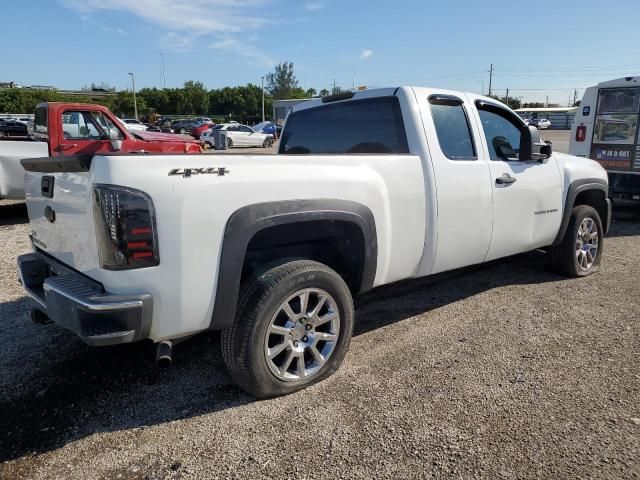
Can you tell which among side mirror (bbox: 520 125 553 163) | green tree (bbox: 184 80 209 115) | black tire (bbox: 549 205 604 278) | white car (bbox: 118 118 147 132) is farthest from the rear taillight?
green tree (bbox: 184 80 209 115)

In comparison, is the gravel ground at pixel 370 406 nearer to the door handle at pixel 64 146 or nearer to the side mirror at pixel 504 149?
the side mirror at pixel 504 149

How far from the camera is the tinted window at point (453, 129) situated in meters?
3.71

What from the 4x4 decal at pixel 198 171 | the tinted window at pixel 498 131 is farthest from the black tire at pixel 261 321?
the tinted window at pixel 498 131

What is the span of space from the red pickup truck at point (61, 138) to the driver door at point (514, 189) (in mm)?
5986

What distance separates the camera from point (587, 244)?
5.33 metres

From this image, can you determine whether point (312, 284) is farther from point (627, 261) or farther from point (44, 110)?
point (44, 110)

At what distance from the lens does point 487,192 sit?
3.89 meters

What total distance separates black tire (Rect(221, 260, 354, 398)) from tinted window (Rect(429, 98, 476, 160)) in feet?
5.05

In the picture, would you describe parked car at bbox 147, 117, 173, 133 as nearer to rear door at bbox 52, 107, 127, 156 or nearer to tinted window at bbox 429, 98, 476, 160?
rear door at bbox 52, 107, 127, 156

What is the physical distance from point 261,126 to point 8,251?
35689 mm

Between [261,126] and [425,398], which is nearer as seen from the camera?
[425,398]

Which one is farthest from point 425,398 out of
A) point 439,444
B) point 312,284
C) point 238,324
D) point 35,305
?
point 35,305

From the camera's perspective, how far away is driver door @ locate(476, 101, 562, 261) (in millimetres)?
4059

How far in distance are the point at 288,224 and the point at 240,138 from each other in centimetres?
2947
